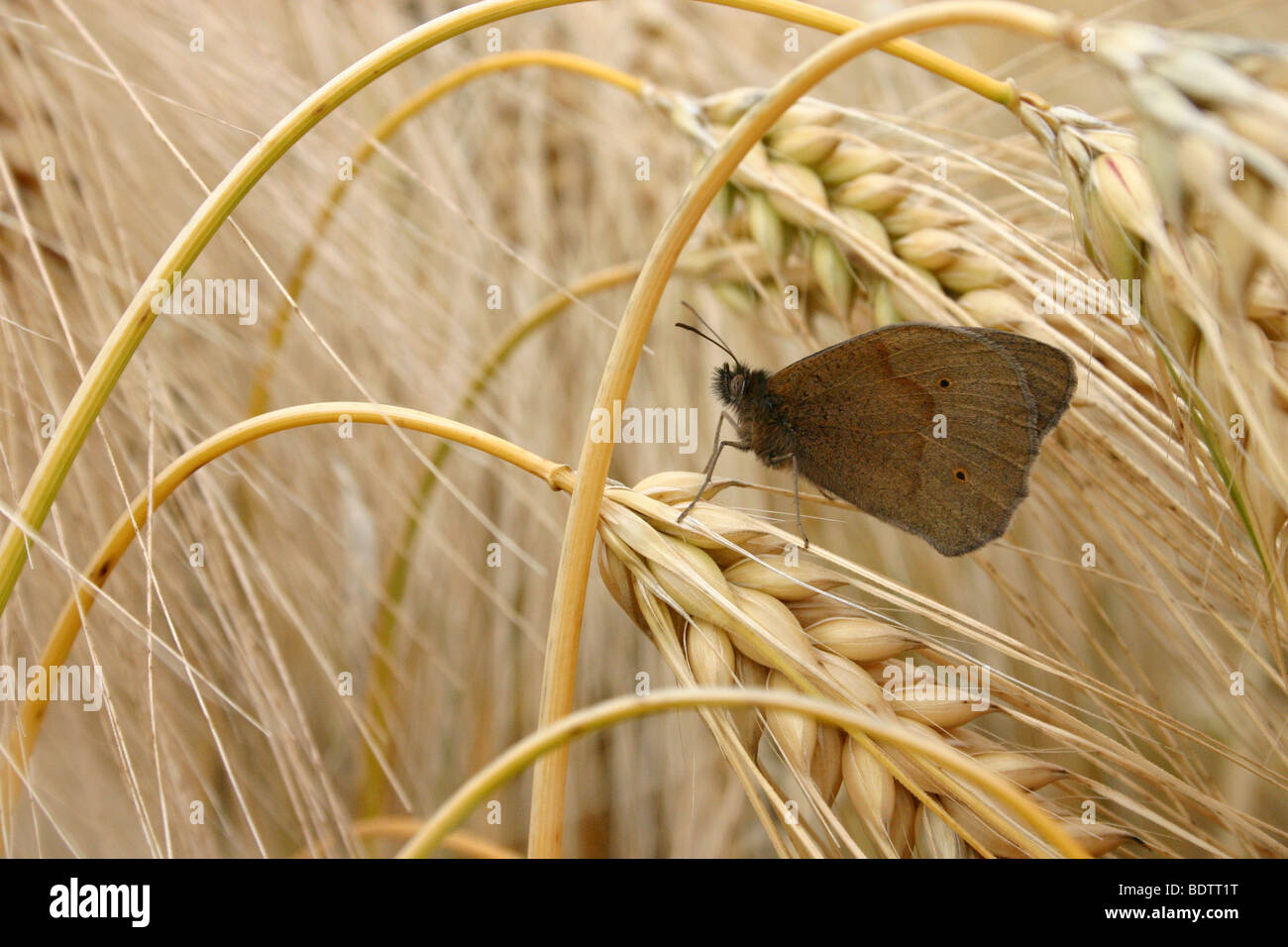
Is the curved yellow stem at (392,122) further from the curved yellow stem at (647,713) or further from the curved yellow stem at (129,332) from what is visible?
the curved yellow stem at (647,713)

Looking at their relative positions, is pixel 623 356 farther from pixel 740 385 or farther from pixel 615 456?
pixel 615 456

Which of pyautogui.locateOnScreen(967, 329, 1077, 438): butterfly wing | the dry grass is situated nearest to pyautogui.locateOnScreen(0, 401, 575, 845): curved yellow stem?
the dry grass

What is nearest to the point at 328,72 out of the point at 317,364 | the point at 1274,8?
the point at 317,364

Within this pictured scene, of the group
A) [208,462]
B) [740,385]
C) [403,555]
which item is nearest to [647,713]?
[208,462]

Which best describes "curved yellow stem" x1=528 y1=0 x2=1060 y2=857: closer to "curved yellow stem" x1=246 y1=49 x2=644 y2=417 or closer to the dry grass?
the dry grass

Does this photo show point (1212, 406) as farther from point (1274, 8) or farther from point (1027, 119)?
point (1274, 8)

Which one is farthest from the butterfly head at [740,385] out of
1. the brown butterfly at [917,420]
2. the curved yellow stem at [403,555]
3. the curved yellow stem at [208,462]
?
the curved yellow stem at [208,462]

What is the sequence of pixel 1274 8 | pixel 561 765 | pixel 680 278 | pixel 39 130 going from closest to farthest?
pixel 561 765, pixel 39 130, pixel 680 278, pixel 1274 8
